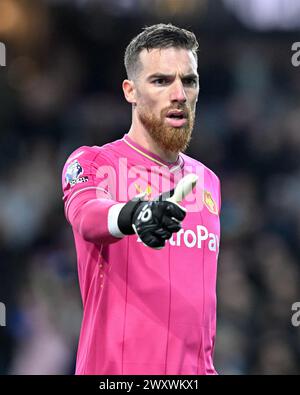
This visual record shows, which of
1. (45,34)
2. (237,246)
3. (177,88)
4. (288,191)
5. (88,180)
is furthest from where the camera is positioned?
(45,34)

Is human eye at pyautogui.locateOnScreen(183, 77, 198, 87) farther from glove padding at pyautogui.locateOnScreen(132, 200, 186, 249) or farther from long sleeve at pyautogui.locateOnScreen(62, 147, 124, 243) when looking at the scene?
glove padding at pyautogui.locateOnScreen(132, 200, 186, 249)

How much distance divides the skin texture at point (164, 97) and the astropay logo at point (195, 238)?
0.44 m

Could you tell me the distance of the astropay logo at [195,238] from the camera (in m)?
3.81

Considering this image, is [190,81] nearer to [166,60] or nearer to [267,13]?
[166,60]

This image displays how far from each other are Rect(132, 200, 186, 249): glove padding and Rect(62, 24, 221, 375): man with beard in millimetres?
545

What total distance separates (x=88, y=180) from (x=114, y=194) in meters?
0.19

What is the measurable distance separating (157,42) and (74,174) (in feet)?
2.75

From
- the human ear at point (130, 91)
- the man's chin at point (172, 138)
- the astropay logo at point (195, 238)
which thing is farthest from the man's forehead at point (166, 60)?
the astropay logo at point (195, 238)

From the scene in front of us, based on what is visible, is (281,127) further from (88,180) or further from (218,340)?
(88,180)

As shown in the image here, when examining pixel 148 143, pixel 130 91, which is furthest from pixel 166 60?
pixel 148 143

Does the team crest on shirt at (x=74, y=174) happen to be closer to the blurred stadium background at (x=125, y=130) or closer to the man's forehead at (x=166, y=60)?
the man's forehead at (x=166, y=60)

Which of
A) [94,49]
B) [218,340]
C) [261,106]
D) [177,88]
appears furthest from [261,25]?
[177,88]

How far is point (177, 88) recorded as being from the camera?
3.92m

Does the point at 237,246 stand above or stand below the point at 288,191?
below
